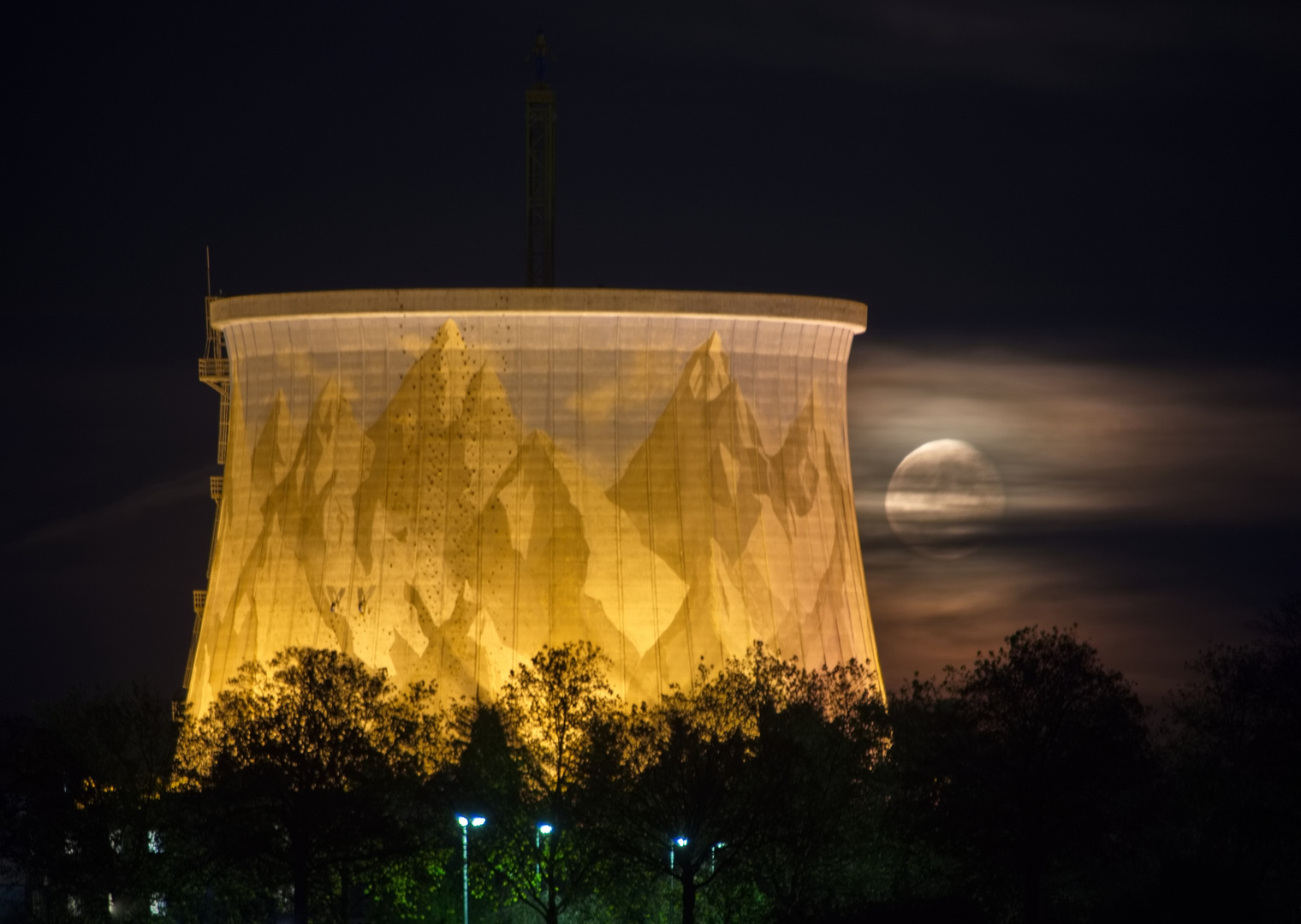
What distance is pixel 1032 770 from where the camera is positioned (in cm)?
2923

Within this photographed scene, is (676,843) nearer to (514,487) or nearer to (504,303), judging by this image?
(514,487)

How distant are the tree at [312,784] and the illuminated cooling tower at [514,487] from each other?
2438 millimetres

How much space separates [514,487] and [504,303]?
9.60ft

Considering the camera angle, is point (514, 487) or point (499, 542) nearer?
point (499, 542)

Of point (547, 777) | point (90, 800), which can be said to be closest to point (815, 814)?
point (547, 777)

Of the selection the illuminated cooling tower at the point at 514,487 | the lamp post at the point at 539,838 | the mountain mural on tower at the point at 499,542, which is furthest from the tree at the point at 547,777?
the illuminated cooling tower at the point at 514,487

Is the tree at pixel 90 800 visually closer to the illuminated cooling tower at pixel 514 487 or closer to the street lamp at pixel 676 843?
the illuminated cooling tower at pixel 514 487

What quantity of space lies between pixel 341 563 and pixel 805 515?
7755 mm

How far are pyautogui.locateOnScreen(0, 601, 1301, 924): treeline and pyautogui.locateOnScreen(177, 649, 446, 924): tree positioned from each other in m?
0.05

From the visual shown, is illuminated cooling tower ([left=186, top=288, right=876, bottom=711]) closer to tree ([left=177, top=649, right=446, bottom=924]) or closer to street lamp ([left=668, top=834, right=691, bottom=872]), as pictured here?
tree ([left=177, top=649, right=446, bottom=924])

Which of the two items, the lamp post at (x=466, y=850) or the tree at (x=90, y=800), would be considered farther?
the tree at (x=90, y=800)

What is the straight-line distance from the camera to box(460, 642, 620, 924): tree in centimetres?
3114

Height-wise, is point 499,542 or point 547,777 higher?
point 499,542

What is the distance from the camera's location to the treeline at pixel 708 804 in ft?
96.5
